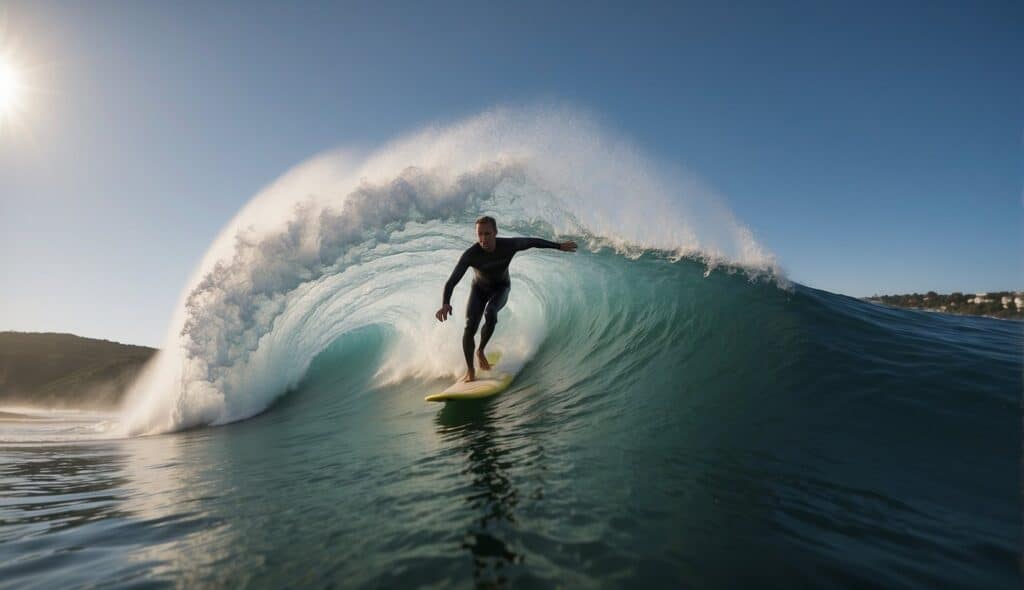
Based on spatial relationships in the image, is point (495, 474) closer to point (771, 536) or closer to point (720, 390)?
point (771, 536)

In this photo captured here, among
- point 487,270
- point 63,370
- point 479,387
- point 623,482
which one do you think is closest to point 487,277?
point 487,270

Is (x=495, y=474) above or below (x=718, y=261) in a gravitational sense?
below

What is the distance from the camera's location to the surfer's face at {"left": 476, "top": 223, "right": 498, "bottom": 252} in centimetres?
669

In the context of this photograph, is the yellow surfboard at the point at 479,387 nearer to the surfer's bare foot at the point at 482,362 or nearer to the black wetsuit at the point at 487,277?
the surfer's bare foot at the point at 482,362

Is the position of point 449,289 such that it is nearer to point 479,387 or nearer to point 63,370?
point 479,387

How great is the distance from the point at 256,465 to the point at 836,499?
5.03 metres

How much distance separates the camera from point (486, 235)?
22.1 feet

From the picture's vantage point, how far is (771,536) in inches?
90.2

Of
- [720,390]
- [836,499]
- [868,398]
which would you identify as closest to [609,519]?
[836,499]

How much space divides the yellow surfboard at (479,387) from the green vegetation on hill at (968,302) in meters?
19.0

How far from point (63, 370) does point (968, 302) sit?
6510cm

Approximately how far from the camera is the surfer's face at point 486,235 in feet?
21.9

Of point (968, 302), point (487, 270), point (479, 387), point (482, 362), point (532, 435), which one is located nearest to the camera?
point (532, 435)

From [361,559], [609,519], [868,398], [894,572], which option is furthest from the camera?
[868,398]
